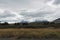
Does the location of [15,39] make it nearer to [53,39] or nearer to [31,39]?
[31,39]

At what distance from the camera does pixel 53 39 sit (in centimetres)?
3238

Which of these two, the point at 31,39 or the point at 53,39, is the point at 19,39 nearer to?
the point at 31,39

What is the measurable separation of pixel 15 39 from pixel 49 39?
19.6 ft

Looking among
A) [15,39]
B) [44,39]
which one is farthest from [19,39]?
[44,39]

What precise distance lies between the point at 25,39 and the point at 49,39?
4.24 meters

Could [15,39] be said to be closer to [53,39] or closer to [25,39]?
[25,39]

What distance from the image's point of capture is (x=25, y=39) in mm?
32688

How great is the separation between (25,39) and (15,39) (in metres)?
1.78

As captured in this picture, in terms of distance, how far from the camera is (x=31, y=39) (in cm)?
3256

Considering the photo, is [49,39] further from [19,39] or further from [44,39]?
[19,39]

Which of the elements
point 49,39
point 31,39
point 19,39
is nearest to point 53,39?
point 49,39

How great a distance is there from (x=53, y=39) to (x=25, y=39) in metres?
4.94

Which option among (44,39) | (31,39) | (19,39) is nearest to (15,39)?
(19,39)

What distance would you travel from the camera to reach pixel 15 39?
32.3 m
